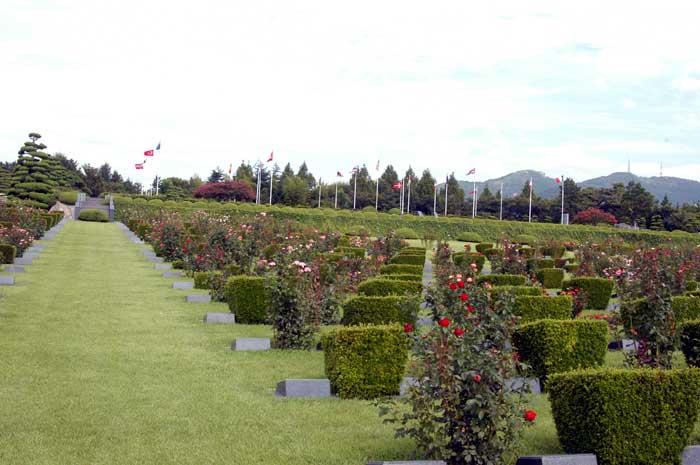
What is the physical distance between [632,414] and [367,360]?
2.48 m

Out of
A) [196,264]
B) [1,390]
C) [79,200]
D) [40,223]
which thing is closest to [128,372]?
[1,390]

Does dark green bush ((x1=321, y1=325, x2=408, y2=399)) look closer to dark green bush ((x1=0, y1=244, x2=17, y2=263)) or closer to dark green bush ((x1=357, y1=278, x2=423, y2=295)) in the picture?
dark green bush ((x1=357, y1=278, x2=423, y2=295))

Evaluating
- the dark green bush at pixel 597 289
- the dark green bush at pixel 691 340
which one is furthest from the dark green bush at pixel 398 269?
the dark green bush at pixel 691 340

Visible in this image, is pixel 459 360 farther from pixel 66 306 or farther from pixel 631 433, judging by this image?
pixel 66 306

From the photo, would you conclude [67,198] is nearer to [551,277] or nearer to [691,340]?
[551,277]

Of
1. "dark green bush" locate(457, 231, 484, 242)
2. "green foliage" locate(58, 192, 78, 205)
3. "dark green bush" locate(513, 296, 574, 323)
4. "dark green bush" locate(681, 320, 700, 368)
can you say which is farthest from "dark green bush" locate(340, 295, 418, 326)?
"green foliage" locate(58, 192, 78, 205)

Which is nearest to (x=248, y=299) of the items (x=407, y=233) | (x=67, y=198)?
(x=407, y=233)

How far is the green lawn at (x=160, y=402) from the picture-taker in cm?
527

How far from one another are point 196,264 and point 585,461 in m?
13.1

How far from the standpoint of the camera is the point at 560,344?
748cm

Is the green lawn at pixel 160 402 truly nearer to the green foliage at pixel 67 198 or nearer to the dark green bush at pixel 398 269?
the dark green bush at pixel 398 269

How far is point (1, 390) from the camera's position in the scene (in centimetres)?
671

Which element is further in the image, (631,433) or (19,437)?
(19,437)

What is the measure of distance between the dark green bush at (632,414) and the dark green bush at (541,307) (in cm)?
454
